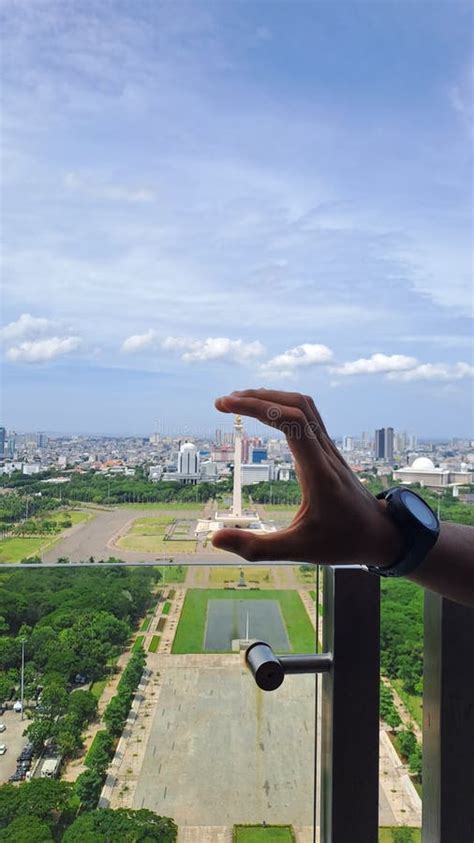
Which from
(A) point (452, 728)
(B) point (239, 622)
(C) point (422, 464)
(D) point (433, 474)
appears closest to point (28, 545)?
(B) point (239, 622)

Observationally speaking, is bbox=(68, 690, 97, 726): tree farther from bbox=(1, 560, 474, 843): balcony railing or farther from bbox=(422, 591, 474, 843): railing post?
bbox=(422, 591, 474, 843): railing post

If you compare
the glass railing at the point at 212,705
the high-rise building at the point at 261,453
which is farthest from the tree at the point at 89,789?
the high-rise building at the point at 261,453

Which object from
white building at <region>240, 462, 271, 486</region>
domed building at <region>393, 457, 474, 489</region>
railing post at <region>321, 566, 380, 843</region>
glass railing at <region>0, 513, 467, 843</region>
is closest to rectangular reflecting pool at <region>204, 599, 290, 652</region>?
glass railing at <region>0, 513, 467, 843</region>

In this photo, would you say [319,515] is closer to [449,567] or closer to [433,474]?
[449,567]

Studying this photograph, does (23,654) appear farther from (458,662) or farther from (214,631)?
(458,662)

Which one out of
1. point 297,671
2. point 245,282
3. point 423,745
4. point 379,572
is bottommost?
point 423,745

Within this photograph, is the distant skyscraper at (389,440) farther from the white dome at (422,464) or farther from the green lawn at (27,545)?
the green lawn at (27,545)

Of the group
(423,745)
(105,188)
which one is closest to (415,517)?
(423,745)
